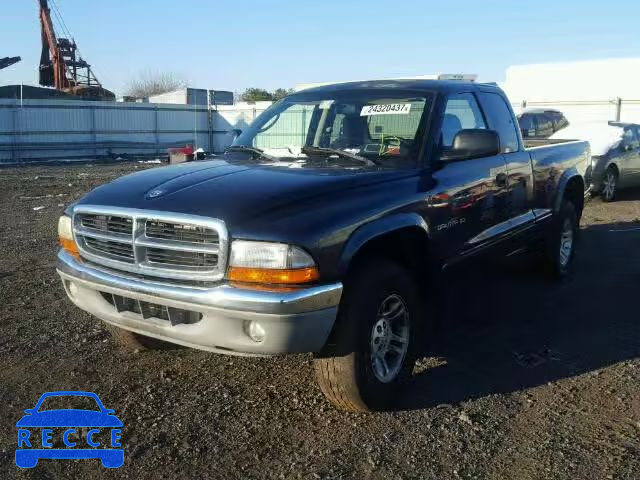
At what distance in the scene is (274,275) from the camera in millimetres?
3094

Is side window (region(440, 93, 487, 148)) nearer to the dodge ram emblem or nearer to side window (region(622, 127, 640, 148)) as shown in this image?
the dodge ram emblem

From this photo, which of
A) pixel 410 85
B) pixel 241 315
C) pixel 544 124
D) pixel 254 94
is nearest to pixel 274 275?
pixel 241 315

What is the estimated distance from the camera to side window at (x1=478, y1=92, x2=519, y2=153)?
5129 millimetres

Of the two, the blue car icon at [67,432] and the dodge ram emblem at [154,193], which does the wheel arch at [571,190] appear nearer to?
the dodge ram emblem at [154,193]

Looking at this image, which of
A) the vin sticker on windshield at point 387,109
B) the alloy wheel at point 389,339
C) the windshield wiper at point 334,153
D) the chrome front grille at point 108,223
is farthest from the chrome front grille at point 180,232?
the vin sticker on windshield at point 387,109

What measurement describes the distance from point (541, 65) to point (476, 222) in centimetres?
3277

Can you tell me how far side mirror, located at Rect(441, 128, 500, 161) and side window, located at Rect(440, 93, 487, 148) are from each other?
99 millimetres

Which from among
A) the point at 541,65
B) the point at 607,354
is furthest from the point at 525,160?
the point at 541,65

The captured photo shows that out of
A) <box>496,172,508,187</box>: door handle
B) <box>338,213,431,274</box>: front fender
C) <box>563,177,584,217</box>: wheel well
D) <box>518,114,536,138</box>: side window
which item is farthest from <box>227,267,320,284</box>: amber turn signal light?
<box>518,114,536,138</box>: side window

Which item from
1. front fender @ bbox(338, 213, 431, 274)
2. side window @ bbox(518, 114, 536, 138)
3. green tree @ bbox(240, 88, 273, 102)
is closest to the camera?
front fender @ bbox(338, 213, 431, 274)

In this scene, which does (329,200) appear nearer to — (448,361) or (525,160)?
(448,361)

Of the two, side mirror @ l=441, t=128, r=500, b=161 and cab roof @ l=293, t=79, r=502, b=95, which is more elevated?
cab roof @ l=293, t=79, r=502, b=95

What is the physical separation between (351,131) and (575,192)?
3.41 metres

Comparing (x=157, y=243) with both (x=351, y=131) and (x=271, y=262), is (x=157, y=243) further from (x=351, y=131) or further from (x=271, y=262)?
(x=351, y=131)
